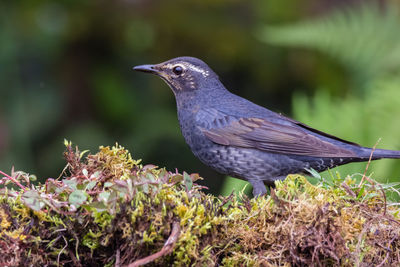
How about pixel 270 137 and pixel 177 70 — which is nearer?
pixel 270 137

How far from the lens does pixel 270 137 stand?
409 cm

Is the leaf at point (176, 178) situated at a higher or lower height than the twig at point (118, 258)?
higher

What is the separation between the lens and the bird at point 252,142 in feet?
12.9

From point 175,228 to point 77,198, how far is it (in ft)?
→ 1.47

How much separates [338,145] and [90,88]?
421 cm

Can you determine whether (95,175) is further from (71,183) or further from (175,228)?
(175,228)

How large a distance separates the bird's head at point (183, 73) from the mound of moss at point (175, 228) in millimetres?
1953

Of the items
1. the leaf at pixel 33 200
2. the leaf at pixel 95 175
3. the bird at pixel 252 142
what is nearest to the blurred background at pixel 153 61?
the bird at pixel 252 142

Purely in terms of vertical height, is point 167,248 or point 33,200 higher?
point 33,200

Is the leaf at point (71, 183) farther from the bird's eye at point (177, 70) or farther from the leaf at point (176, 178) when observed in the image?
the bird's eye at point (177, 70)

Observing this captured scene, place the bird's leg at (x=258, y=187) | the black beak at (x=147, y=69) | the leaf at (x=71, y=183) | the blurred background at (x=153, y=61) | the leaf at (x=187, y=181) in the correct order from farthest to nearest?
the blurred background at (x=153, y=61), the black beak at (x=147, y=69), the bird's leg at (x=258, y=187), the leaf at (x=187, y=181), the leaf at (x=71, y=183)

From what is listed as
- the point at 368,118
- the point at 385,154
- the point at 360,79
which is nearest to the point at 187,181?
the point at 385,154

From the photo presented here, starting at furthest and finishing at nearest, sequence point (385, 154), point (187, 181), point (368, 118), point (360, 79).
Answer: point (360, 79) < point (368, 118) < point (385, 154) < point (187, 181)

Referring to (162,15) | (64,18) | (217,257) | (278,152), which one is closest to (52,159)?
(64,18)
